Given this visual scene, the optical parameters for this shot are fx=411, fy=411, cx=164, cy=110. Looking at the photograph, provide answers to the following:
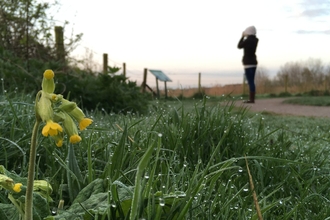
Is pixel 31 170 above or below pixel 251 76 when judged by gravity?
below

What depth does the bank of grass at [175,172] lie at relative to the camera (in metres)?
1.15

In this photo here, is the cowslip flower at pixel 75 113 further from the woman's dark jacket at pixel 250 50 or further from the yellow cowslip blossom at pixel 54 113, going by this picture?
the woman's dark jacket at pixel 250 50

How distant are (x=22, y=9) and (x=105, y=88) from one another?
126 inches

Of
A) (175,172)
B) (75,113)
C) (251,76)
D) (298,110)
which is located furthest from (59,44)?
(75,113)

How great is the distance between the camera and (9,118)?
2.41m

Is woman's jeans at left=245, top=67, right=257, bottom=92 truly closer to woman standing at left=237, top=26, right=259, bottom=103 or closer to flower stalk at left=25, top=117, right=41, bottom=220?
woman standing at left=237, top=26, right=259, bottom=103

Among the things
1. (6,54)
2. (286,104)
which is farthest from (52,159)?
(286,104)

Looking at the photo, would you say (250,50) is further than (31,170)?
Yes

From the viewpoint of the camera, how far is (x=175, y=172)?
6.47 feet

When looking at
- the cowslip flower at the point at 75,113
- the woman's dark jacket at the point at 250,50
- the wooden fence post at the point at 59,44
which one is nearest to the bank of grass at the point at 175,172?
the cowslip flower at the point at 75,113

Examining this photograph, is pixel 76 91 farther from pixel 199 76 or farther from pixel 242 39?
pixel 199 76

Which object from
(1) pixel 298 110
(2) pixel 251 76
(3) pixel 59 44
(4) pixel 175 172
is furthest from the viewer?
(2) pixel 251 76

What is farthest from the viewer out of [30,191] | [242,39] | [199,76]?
[199,76]

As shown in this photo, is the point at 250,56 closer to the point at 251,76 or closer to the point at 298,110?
the point at 251,76
